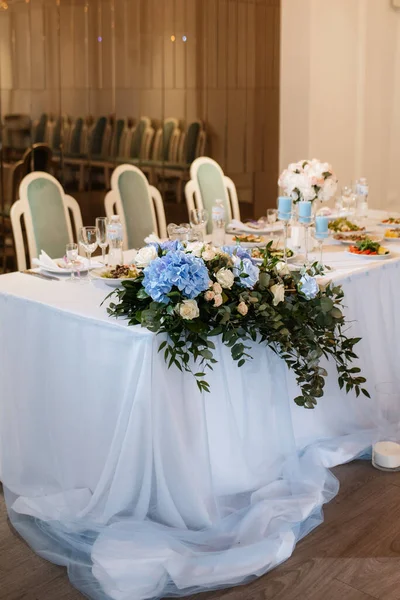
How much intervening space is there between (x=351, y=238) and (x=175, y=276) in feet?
5.71

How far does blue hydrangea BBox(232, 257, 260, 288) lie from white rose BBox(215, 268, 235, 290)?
6cm

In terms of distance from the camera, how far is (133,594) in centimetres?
243

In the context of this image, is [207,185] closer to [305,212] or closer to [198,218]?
[198,218]

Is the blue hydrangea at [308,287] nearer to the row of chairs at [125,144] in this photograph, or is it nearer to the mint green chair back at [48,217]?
the mint green chair back at [48,217]

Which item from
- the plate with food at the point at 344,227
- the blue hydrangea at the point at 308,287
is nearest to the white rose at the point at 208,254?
the blue hydrangea at the point at 308,287

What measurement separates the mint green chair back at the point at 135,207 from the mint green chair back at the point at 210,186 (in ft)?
1.41

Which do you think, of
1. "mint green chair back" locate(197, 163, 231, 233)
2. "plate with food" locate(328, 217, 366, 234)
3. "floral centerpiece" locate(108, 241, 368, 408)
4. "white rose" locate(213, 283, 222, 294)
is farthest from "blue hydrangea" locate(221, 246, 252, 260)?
"mint green chair back" locate(197, 163, 231, 233)

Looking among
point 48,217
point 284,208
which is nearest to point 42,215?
point 48,217

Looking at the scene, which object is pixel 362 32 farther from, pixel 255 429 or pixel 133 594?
pixel 133 594

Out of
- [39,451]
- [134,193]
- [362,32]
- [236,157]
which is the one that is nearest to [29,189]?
[134,193]

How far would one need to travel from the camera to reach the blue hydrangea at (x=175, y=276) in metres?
2.49

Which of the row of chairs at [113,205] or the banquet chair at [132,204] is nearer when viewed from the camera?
the row of chairs at [113,205]

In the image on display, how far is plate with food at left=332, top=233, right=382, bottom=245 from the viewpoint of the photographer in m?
3.95

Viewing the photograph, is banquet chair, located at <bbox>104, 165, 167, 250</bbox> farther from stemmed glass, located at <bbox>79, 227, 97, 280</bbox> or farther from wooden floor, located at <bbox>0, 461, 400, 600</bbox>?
wooden floor, located at <bbox>0, 461, 400, 600</bbox>
